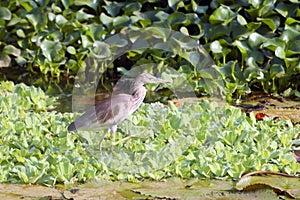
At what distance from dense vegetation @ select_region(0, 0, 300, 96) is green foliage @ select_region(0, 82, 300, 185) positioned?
44.1 inches

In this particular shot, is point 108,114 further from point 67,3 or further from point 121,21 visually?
point 67,3

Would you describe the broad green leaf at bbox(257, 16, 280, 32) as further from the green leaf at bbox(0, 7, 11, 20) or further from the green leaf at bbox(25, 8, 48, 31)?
the green leaf at bbox(0, 7, 11, 20)

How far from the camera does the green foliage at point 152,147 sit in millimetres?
4258

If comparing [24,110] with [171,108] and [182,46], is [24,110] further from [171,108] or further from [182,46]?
[182,46]

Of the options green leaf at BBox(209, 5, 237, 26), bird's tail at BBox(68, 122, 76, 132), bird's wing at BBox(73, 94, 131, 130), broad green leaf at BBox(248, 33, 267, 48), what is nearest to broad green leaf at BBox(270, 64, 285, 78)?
broad green leaf at BBox(248, 33, 267, 48)

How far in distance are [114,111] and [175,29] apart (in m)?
2.39

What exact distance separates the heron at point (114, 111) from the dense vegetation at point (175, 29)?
1.71m

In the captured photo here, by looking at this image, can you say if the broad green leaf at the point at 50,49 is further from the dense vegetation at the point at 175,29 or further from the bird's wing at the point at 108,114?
the bird's wing at the point at 108,114

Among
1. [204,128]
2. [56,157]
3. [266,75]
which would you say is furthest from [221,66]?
[56,157]

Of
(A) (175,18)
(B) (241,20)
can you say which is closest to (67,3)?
(A) (175,18)

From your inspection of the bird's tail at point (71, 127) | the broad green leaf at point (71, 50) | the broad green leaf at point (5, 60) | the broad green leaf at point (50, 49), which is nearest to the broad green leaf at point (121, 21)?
the broad green leaf at point (71, 50)

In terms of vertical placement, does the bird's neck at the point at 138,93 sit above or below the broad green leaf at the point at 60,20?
above

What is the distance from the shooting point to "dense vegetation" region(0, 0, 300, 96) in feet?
20.5

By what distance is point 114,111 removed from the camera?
175 inches
